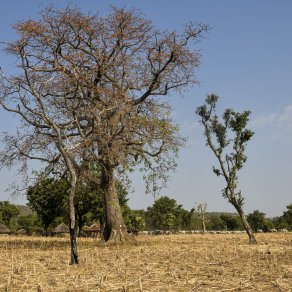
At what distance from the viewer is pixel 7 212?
92.8m

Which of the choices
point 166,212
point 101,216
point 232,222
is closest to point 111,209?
point 101,216

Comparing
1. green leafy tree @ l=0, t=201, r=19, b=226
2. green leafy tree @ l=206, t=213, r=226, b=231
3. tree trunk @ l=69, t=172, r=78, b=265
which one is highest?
green leafy tree @ l=0, t=201, r=19, b=226

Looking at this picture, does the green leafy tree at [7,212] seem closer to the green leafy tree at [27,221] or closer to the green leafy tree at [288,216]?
the green leafy tree at [27,221]

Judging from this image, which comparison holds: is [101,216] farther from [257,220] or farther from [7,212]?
[257,220]

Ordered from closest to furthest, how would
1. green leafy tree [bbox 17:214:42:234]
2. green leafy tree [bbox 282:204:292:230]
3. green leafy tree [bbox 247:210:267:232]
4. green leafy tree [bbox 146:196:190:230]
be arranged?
green leafy tree [bbox 146:196:190:230]
green leafy tree [bbox 17:214:42:234]
green leafy tree [bbox 282:204:292:230]
green leafy tree [bbox 247:210:267:232]

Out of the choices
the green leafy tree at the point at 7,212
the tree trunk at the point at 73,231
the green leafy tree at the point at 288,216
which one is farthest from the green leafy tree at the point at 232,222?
the tree trunk at the point at 73,231

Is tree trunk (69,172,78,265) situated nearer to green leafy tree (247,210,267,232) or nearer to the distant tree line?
the distant tree line

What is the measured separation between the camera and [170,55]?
23.8 meters

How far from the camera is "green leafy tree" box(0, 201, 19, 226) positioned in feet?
302

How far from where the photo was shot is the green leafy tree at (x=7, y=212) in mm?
91950

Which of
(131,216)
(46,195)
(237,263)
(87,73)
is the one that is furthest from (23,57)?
(131,216)

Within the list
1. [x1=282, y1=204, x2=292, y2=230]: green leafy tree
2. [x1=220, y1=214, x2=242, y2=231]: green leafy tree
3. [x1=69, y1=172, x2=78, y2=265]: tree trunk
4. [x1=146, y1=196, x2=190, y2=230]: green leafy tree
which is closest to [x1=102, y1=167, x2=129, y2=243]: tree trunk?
[x1=69, y1=172, x2=78, y2=265]: tree trunk

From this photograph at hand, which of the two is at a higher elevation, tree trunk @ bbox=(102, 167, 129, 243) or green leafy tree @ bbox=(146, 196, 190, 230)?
green leafy tree @ bbox=(146, 196, 190, 230)

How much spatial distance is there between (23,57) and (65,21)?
841 centimetres
